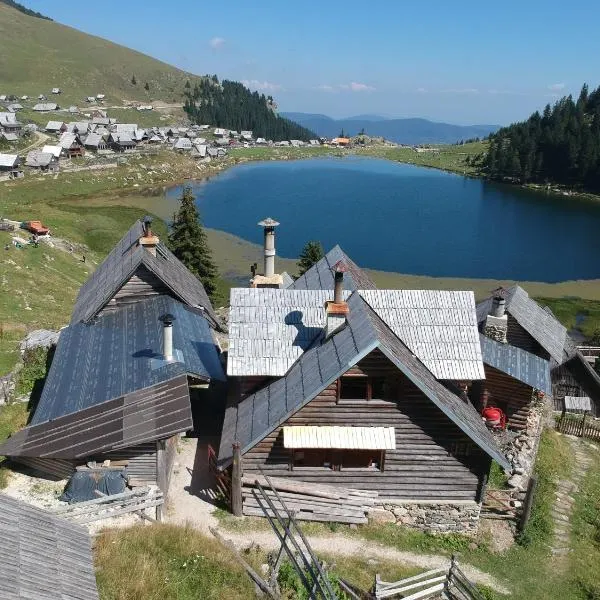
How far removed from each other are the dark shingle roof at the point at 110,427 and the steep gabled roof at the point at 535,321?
1630cm

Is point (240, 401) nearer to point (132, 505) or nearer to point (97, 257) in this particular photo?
point (132, 505)

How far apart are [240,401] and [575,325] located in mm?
41307

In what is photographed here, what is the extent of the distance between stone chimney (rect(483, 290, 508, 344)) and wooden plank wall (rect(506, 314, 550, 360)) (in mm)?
423

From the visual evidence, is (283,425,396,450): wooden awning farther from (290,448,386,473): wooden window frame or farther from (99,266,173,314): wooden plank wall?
(99,266,173,314): wooden plank wall

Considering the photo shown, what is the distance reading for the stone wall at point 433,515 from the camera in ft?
61.0

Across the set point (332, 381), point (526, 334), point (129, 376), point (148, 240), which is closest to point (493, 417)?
point (526, 334)

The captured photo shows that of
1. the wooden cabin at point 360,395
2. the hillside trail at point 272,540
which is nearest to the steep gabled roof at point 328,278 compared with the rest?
the wooden cabin at point 360,395

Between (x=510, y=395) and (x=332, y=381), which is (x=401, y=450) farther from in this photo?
(x=510, y=395)

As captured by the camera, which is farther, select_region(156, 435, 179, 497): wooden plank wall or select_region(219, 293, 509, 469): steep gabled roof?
select_region(156, 435, 179, 497): wooden plank wall

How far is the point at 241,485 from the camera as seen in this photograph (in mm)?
17906

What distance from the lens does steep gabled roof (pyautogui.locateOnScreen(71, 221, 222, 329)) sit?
2597cm

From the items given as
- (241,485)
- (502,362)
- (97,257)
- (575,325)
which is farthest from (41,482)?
(575,325)

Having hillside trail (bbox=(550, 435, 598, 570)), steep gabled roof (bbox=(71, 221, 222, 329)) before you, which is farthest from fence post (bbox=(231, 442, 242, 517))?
steep gabled roof (bbox=(71, 221, 222, 329))

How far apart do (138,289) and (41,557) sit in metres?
17.8
